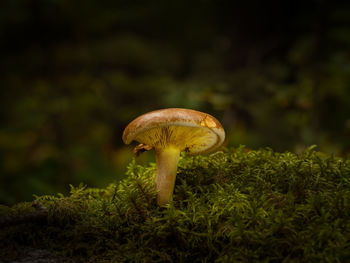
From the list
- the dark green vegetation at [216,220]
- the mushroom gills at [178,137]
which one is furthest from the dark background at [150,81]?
the dark green vegetation at [216,220]

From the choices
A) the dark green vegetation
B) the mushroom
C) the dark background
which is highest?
the dark background

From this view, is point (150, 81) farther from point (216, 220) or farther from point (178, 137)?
point (216, 220)

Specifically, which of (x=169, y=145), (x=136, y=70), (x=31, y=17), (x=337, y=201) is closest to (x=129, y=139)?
(x=169, y=145)

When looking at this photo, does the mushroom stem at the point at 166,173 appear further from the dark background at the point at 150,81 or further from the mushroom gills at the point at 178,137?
the dark background at the point at 150,81

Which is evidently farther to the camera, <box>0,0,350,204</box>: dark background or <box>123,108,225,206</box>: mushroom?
<box>0,0,350,204</box>: dark background

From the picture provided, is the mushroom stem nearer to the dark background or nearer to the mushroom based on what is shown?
the mushroom

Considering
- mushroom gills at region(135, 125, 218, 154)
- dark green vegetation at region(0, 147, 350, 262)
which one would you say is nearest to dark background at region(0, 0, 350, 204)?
mushroom gills at region(135, 125, 218, 154)

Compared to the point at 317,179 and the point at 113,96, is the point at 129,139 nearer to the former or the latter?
the point at 317,179
